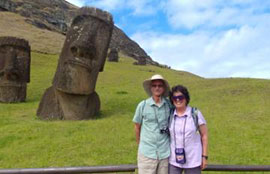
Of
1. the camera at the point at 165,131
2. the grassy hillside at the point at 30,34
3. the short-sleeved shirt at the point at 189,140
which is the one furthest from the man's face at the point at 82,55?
the grassy hillside at the point at 30,34

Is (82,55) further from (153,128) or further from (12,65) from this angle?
(153,128)

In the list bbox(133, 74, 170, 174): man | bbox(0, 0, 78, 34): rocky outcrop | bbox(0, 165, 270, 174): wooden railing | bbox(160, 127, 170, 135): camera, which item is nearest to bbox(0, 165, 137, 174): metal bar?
bbox(0, 165, 270, 174): wooden railing

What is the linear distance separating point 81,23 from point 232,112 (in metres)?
5.64

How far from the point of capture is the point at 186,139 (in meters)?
3.56

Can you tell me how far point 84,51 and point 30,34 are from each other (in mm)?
32619

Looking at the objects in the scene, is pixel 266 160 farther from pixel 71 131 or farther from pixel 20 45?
pixel 20 45

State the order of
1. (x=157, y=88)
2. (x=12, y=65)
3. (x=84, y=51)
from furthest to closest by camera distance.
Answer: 1. (x=12, y=65)
2. (x=84, y=51)
3. (x=157, y=88)

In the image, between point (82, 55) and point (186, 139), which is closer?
point (186, 139)

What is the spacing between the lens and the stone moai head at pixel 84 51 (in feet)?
33.5

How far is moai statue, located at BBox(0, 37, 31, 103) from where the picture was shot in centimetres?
1430

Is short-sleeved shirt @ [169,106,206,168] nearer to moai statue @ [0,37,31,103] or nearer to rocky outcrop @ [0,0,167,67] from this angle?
moai statue @ [0,37,31,103]

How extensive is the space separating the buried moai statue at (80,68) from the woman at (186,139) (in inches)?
271

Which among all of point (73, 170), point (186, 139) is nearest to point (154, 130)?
point (186, 139)

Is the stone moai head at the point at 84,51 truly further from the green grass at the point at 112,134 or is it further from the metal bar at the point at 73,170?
the metal bar at the point at 73,170
